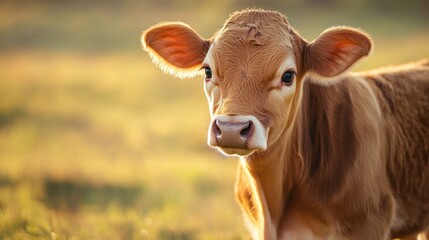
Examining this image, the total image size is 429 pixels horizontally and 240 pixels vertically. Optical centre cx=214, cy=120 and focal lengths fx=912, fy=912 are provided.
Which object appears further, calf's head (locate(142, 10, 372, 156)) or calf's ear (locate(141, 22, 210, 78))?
calf's ear (locate(141, 22, 210, 78))

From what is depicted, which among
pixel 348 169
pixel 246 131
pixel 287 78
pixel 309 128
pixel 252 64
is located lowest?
pixel 348 169

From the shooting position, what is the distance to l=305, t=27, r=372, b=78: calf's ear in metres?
6.75

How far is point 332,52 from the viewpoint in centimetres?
683

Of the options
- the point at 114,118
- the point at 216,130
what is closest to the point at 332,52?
the point at 216,130

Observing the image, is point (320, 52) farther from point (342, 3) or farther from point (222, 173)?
point (342, 3)

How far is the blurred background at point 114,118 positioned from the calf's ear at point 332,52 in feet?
5.52

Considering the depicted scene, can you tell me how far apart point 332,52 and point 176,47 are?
1.24m

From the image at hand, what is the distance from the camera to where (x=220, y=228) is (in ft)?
35.4

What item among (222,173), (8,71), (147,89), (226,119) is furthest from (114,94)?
(226,119)

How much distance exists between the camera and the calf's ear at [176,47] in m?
7.10

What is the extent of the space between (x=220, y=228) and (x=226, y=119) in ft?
16.6

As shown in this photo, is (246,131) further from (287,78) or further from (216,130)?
(287,78)

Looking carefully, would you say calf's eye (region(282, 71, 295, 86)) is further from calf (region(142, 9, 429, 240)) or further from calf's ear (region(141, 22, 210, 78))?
calf's ear (region(141, 22, 210, 78))

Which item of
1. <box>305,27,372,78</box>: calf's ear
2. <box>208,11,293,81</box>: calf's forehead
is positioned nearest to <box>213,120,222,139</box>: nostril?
<box>208,11,293,81</box>: calf's forehead
